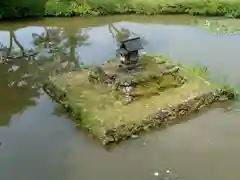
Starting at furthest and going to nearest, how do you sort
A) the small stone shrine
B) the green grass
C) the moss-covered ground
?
the green grass
the small stone shrine
the moss-covered ground

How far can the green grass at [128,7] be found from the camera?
564 inches

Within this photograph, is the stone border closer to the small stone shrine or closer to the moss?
the moss

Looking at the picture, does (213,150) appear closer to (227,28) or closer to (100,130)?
(100,130)

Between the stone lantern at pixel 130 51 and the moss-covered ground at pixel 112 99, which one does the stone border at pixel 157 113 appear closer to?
the moss-covered ground at pixel 112 99

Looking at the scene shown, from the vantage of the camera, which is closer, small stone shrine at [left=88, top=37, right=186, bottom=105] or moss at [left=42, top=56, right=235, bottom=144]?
moss at [left=42, top=56, right=235, bottom=144]

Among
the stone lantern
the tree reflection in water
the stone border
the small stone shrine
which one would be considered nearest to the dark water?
the tree reflection in water

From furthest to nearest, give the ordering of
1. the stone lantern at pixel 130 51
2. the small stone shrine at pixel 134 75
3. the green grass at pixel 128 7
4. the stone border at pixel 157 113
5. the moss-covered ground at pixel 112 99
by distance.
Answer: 1. the green grass at pixel 128 7
2. the stone lantern at pixel 130 51
3. the small stone shrine at pixel 134 75
4. the moss-covered ground at pixel 112 99
5. the stone border at pixel 157 113

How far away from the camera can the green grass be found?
47.0 ft

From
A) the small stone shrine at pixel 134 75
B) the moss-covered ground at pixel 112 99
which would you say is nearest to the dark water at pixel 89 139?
the moss-covered ground at pixel 112 99

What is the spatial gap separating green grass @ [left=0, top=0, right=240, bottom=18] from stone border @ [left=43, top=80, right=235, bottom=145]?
228 inches

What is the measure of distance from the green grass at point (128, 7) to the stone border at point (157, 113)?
19.0 feet

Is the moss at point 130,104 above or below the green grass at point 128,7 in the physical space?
below

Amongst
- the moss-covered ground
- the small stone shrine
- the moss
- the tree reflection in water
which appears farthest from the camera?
the tree reflection in water

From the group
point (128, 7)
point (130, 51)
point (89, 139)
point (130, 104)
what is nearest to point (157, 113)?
point (130, 104)
